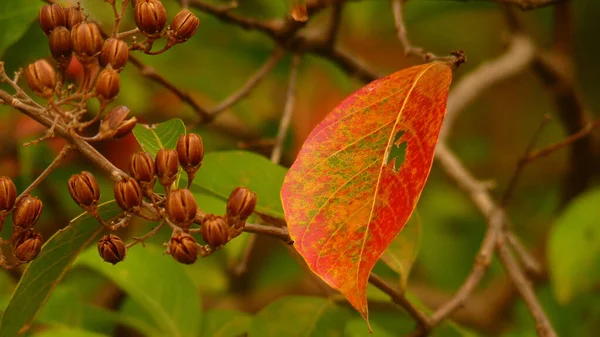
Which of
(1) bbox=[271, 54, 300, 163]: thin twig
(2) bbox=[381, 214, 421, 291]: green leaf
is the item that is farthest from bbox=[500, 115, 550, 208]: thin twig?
(1) bbox=[271, 54, 300, 163]: thin twig

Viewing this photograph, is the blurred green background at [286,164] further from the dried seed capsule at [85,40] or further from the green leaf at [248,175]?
the dried seed capsule at [85,40]

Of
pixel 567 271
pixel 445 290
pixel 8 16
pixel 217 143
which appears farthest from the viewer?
pixel 445 290

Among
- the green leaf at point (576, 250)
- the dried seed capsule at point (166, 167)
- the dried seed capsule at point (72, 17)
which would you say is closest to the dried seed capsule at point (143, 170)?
the dried seed capsule at point (166, 167)

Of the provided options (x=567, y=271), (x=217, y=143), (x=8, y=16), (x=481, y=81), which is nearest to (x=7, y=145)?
(x=217, y=143)

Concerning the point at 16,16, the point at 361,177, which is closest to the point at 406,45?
the point at 361,177

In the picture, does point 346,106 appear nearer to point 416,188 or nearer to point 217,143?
point 416,188
